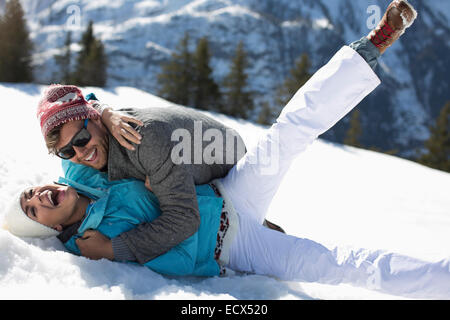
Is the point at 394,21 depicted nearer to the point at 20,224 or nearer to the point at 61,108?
the point at 61,108

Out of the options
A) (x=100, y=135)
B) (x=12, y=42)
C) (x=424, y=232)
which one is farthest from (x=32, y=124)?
(x=12, y=42)

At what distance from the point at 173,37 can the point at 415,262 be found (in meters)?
118

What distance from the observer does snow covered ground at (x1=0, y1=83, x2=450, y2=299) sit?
177cm

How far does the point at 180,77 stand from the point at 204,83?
153 cm

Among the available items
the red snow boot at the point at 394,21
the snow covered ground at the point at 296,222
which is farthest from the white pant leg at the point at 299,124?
the snow covered ground at the point at 296,222

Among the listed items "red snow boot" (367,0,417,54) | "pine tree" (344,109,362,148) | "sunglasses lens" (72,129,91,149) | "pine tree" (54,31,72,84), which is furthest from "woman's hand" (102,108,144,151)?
"pine tree" (344,109,362,148)

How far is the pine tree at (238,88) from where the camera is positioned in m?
22.6

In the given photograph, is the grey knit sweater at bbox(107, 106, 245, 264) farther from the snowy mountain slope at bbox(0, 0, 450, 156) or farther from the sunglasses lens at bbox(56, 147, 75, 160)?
the snowy mountain slope at bbox(0, 0, 450, 156)

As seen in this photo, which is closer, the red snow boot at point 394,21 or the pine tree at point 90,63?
the red snow boot at point 394,21

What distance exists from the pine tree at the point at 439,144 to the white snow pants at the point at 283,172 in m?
26.2

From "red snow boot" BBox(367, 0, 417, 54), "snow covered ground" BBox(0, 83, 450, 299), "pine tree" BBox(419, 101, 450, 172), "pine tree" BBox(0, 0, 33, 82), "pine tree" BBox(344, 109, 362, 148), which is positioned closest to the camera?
"snow covered ground" BBox(0, 83, 450, 299)

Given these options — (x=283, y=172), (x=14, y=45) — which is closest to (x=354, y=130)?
(x=14, y=45)

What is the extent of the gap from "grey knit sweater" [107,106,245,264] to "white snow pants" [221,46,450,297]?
11.9 inches

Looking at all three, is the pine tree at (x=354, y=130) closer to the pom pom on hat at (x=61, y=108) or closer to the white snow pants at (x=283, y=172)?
the white snow pants at (x=283, y=172)
